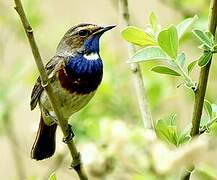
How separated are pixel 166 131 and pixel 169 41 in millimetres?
207

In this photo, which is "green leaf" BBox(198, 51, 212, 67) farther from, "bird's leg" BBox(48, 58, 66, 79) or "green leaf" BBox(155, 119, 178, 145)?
"bird's leg" BBox(48, 58, 66, 79)

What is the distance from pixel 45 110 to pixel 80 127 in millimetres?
188

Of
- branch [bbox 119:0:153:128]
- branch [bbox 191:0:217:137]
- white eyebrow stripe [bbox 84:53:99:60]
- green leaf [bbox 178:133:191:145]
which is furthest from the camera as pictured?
white eyebrow stripe [bbox 84:53:99:60]

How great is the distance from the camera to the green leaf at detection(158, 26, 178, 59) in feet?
4.74

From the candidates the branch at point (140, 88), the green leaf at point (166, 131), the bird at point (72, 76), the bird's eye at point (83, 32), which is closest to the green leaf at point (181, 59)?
the green leaf at point (166, 131)

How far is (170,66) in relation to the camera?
1559mm

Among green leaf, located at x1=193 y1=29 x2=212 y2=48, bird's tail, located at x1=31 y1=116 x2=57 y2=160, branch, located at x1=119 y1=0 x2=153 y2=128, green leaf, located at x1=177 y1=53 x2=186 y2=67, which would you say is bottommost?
bird's tail, located at x1=31 y1=116 x2=57 y2=160

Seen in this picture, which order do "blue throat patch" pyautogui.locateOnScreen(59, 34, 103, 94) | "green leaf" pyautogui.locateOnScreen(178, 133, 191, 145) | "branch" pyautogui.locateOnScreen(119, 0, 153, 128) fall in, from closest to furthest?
"green leaf" pyautogui.locateOnScreen(178, 133, 191, 145) → "branch" pyautogui.locateOnScreen(119, 0, 153, 128) → "blue throat patch" pyautogui.locateOnScreen(59, 34, 103, 94)

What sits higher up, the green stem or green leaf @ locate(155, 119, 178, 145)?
the green stem

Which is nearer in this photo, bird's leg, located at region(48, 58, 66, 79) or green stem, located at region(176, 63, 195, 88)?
green stem, located at region(176, 63, 195, 88)

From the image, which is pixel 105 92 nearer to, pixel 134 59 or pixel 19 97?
pixel 19 97

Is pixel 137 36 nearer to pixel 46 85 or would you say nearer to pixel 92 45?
pixel 46 85

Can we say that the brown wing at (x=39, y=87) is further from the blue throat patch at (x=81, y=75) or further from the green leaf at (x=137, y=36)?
the green leaf at (x=137, y=36)

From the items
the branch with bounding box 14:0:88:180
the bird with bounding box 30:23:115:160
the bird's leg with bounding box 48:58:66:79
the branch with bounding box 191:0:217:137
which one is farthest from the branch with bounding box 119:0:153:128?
the bird's leg with bounding box 48:58:66:79
